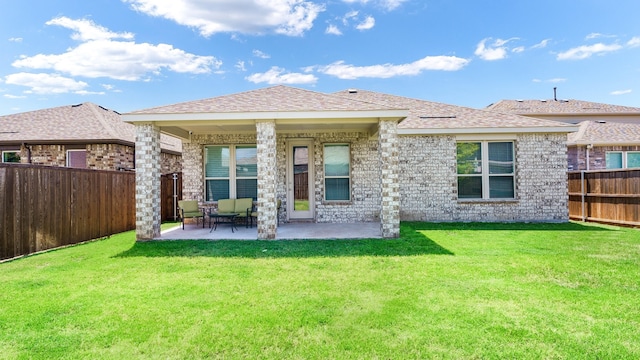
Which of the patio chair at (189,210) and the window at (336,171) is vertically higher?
the window at (336,171)

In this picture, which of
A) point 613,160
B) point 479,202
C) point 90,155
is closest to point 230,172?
point 90,155

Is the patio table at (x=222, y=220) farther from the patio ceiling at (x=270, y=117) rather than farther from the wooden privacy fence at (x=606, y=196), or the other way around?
the wooden privacy fence at (x=606, y=196)

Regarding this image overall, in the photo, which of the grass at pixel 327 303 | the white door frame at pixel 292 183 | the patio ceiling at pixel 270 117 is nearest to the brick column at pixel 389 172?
the patio ceiling at pixel 270 117

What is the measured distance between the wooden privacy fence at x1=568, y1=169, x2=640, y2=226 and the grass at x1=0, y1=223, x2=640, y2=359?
4103 mm

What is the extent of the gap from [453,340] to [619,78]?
→ 25.0 m

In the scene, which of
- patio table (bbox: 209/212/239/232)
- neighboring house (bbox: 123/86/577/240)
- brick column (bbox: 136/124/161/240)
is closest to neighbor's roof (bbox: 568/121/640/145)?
neighboring house (bbox: 123/86/577/240)

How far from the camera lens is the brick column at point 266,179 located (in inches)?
307

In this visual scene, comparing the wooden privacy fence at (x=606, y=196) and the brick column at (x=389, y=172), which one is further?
the wooden privacy fence at (x=606, y=196)

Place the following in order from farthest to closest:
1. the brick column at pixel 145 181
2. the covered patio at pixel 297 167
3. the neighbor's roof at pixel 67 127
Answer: the neighbor's roof at pixel 67 127, the covered patio at pixel 297 167, the brick column at pixel 145 181

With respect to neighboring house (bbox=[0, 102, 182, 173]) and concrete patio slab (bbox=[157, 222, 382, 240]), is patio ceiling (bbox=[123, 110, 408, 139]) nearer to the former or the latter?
concrete patio slab (bbox=[157, 222, 382, 240])

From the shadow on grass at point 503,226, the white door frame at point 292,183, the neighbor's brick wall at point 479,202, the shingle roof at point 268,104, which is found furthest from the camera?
the white door frame at point 292,183

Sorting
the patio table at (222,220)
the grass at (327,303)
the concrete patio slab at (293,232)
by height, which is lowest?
the grass at (327,303)

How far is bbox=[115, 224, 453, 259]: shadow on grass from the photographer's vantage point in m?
6.45

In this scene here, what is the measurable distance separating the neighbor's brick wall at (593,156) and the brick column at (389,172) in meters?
11.9
